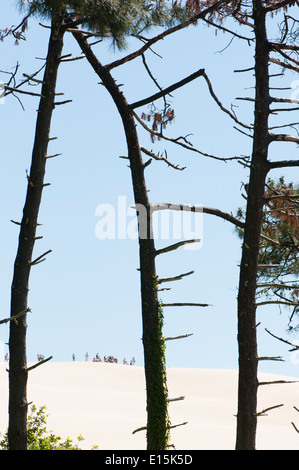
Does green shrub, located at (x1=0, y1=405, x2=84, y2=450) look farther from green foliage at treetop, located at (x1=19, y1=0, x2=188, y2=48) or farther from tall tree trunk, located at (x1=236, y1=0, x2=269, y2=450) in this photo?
green foliage at treetop, located at (x1=19, y1=0, x2=188, y2=48)

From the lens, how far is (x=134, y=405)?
2967 cm

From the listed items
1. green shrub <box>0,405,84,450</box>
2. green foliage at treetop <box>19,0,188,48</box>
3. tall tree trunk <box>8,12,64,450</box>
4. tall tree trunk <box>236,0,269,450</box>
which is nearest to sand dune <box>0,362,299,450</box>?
green shrub <box>0,405,84,450</box>

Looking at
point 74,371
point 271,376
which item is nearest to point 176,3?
point 74,371

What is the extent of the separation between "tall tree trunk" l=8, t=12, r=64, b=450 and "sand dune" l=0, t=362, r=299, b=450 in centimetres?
991

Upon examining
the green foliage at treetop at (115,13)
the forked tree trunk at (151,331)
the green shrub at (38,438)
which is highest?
the green foliage at treetop at (115,13)

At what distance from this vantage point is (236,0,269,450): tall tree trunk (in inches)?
359

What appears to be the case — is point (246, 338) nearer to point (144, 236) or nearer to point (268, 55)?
point (144, 236)

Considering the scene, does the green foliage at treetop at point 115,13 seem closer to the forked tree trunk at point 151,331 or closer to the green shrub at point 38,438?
the forked tree trunk at point 151,331

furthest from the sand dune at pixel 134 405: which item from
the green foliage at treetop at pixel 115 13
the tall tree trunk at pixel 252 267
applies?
the green foliage at treetop at pixel 115 13

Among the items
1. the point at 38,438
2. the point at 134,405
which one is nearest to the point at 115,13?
the point at 38,438

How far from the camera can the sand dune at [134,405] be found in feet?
68.2

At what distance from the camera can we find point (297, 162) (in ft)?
31.1

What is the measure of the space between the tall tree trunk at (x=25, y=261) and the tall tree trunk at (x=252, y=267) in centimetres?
303
